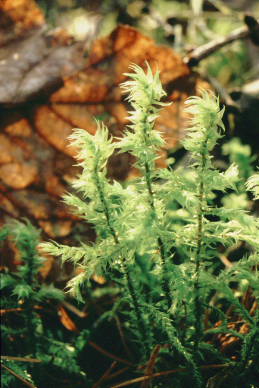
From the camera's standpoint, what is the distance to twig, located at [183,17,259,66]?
1.57 m

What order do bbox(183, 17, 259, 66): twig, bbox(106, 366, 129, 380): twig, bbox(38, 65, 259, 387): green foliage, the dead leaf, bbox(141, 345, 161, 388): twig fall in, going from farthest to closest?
bbox(183, 17, 259, 66): twig, the dead leaf, bbox(106, 366, 129, 380): twig, bbox(141, 345, 161, 388): twig, bbox(38, 65, 259, 387): green foliage

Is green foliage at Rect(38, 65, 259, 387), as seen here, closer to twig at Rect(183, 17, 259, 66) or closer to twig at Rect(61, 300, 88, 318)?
twig at Rect(61, 300, 88, 318)

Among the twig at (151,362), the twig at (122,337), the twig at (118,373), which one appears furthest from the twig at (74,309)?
the twig at (151,362)

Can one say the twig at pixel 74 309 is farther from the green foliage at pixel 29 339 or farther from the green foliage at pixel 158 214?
the green foliage at pixel 158 214

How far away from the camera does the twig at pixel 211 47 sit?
1.57m

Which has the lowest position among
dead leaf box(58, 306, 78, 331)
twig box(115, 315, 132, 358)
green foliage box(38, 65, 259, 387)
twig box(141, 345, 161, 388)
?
twig box(115, 315, 132, 358)

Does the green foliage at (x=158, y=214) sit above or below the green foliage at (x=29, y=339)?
above

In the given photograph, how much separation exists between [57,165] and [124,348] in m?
0.71

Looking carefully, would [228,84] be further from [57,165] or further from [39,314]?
[39,314]

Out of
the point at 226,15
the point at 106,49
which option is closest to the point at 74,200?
the point at 106,49

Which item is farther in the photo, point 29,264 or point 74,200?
point 29,264

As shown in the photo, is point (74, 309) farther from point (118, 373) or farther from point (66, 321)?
point (118, 373)

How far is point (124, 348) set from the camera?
1.24 m

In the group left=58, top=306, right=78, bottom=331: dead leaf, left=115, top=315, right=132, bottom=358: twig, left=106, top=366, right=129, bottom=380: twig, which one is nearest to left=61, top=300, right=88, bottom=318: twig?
left=58, top=306, right=78, bottom=331: dead leaf
